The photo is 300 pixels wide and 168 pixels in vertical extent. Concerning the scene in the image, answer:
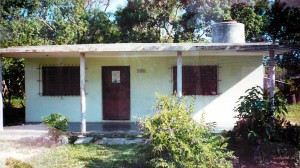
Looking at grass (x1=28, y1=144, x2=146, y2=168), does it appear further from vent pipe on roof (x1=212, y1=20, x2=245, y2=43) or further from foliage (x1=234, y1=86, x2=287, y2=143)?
vent pipe on roof (x1=212, y1=20, x2=245, y2=43)

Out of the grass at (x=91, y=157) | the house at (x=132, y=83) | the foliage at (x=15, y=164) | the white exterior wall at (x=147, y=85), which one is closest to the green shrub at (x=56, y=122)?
the grass at (x=91, y=157)

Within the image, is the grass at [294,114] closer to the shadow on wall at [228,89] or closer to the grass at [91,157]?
the shadow on wall at [228,89]

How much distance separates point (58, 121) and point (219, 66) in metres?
5.44

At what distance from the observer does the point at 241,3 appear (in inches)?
689

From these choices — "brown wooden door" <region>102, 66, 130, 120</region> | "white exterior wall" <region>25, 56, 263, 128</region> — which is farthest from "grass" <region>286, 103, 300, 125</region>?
"brown wooden door" <region>102, 66, 130, 120</region>

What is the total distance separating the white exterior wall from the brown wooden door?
7.0 inches

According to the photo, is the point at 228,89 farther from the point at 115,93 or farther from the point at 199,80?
the point at 115,93

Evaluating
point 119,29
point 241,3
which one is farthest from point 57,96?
point 241,3

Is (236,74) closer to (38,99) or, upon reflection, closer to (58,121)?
(58,121)

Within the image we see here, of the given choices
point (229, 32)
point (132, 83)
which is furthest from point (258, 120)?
point (229, 32)

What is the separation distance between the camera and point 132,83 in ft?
36.0

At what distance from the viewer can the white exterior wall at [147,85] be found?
1066 centimetres

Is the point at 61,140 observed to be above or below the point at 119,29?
below

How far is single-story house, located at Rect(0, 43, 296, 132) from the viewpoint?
10.7 meters
